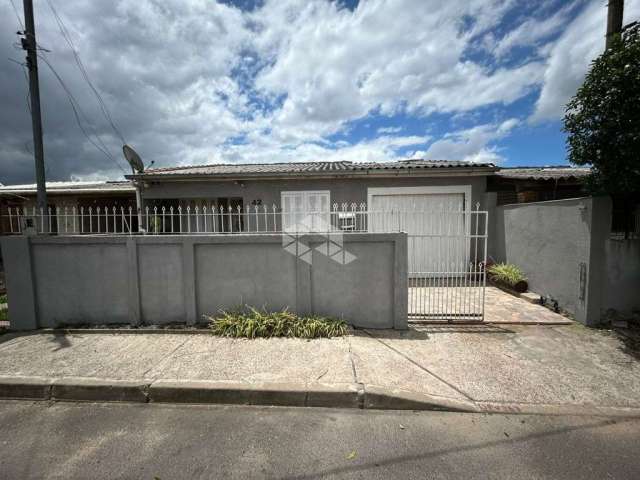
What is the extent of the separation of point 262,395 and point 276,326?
1374 mm

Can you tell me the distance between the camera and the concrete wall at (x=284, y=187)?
7.68 metres

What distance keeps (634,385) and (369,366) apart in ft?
9.32

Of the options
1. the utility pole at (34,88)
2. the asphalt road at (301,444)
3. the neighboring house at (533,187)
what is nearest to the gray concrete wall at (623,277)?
the neighboring house at (533,187)

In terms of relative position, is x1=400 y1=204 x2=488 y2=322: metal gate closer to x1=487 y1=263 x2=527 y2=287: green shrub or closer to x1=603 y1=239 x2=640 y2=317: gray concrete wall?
x1=487 y1=263 x2=527 y2=287: green shrub

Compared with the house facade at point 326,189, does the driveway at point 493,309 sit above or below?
below

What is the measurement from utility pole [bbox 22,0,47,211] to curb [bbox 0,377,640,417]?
3.42 metres

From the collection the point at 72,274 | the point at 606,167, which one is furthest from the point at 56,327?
the point at 606,167

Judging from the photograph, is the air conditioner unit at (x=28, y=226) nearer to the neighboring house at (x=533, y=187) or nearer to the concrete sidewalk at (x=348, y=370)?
the concrete sidewalk at (x=348, y=370)

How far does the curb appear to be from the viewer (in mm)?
2779

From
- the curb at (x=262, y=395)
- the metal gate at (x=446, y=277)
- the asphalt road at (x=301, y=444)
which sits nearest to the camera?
the asphalt road at (x=301, y=444)

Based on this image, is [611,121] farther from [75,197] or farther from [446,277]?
[75,197]

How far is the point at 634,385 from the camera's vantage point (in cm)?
311

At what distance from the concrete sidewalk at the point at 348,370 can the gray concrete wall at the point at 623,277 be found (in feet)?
2.19

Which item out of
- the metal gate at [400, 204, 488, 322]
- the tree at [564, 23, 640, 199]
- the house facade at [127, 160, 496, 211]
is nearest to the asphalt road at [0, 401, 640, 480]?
the metal gate at [400, 204, 488, 322]
